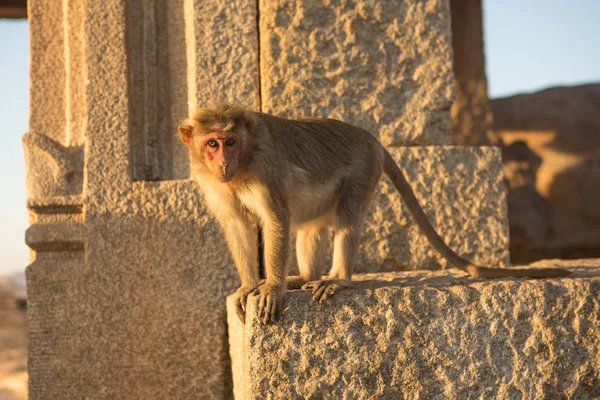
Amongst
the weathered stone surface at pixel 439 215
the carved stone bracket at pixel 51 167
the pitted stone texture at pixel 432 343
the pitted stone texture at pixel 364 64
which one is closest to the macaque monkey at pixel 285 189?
the pitted stone texture at pixel 432 343

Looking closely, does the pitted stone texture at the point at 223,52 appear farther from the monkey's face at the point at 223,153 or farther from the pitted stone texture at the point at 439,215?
the monkey's face at the point at 223,153

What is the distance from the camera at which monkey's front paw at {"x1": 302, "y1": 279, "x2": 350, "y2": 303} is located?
3.19m

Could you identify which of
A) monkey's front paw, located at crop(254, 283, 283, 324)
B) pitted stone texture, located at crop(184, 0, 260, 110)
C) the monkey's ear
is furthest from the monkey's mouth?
pitted stone texture, located at crop(184, 0, 260, 110)

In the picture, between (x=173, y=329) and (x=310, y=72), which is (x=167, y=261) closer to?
(x=173, y=329)

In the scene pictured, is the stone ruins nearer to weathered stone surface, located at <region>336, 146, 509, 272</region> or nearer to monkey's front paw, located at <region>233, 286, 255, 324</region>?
weathered stone surface, located at <region>336, 146, 509, 272</region>

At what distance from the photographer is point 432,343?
10.6 ft

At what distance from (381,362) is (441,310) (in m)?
0.37

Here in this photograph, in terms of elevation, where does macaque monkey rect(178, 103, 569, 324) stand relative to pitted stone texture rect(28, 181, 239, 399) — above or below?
above

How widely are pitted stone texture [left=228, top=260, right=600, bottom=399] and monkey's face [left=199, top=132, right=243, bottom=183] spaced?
2.04ft

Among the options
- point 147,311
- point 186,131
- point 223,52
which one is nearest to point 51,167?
point 147,311

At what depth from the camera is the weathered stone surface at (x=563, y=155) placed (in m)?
8.96

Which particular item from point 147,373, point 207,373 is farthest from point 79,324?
point 207,373

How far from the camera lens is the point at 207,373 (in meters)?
4.33

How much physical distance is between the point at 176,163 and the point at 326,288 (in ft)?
6.03
